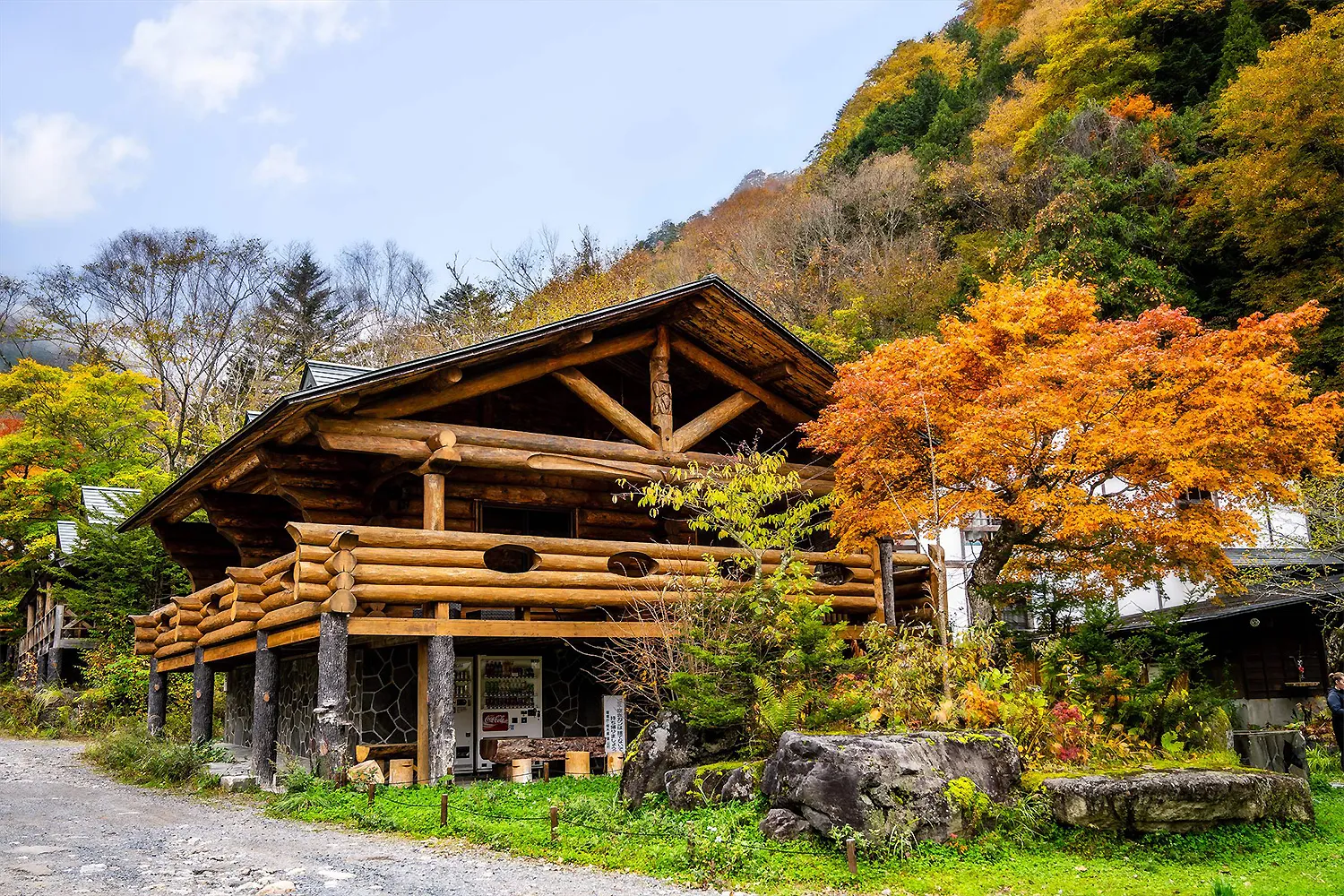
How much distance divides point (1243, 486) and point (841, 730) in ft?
21.1

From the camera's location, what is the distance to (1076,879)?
7.79 m

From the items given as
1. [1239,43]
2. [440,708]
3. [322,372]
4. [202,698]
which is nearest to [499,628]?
[440,708]

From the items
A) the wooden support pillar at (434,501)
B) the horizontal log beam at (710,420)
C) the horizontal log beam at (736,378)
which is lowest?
the wooden support pillar at (434,501)

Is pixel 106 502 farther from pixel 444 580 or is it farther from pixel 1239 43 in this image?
pixel 1239 43

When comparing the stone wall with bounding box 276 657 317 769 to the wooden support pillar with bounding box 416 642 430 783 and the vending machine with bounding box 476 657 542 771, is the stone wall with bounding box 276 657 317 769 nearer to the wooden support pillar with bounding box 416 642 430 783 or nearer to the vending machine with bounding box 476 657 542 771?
the vending machine with bounding box 476 657 542 771

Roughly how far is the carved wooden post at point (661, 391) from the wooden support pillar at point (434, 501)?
3.69 m

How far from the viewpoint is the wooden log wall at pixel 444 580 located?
41.6 feet

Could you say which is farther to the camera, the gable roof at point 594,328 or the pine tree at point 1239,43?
the pine tree at point 1239,43

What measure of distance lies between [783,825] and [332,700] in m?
6.24

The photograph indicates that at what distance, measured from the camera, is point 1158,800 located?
8.77 meters

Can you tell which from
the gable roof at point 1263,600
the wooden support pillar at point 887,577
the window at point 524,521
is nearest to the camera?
the window at point 524,521

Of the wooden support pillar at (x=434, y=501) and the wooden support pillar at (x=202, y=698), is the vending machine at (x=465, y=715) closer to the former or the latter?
the wooden support pillar at (x=434, y=501)

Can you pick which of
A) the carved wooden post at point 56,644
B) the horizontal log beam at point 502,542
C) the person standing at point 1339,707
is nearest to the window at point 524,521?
the horizontal log beam at point 502,542

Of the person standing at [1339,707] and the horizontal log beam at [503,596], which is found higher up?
the horizontal log beam at [503,596]
